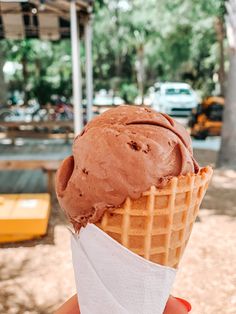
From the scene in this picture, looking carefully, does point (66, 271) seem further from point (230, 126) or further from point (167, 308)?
A: point (230, 126)

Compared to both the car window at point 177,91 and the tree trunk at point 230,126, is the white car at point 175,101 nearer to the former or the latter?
the car window at point 177,91

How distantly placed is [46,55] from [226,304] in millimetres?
32396

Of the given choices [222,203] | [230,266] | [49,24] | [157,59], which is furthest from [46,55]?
[230,266]

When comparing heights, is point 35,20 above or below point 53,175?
above

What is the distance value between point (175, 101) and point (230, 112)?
13280mm

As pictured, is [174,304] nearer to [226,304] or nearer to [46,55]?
[226,304]

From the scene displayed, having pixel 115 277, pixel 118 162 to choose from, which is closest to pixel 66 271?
pixel 115 277

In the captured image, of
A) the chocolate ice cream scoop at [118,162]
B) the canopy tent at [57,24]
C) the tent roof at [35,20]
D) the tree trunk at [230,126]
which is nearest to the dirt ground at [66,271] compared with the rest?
the chocolate ice cream scoop at [118,162]

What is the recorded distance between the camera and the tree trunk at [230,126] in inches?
330

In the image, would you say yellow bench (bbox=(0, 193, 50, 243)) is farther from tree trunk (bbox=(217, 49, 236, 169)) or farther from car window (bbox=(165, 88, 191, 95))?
car window (bbox=(165, 88, 191, 95))

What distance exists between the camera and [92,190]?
1570 mm

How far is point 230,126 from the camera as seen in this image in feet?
28.3

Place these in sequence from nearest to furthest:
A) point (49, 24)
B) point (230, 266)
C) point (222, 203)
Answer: point (230, 266)
point (222, 203)
point (49, 24)

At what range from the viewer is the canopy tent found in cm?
691
